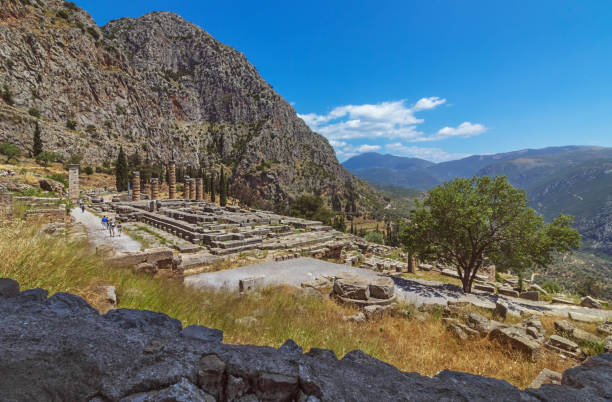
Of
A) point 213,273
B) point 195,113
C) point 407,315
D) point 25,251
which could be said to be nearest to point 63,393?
point 25,251

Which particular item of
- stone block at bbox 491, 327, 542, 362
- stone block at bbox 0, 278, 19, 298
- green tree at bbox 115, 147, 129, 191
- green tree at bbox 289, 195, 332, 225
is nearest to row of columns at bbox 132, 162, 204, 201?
green tree at bbox 115, 147, 129, 191

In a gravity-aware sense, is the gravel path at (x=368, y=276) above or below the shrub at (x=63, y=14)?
below

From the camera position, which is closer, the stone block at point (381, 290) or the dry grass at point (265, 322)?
the dry grass at point (265, 322)

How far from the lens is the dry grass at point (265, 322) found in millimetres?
4219

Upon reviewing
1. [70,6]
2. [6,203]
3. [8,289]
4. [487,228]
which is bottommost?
[487,228]

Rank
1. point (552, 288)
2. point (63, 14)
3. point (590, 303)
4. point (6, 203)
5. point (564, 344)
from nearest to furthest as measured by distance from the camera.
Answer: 1. point (564, 344)
2. point (6, 203)
3. point (590, 303)
4. point (552, 288)
5. point (63, 14)

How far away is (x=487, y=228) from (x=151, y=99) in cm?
10798

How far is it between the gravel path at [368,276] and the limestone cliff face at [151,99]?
2421 inches

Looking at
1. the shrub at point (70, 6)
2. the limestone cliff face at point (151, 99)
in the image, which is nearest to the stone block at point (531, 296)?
the limestone cliff face at point (151, 99)

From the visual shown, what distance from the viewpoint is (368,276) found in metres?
13.0

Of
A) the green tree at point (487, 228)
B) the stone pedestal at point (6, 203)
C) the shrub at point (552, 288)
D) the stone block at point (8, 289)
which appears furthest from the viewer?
the shrub at point (552, 288)

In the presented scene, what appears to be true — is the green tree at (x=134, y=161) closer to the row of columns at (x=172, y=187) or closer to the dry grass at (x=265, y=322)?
the row of columns at (x=172, y=187)

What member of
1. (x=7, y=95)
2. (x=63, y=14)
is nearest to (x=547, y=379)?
(x=7, y=95)

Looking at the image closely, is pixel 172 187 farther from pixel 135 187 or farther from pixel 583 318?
pixel 583 318
